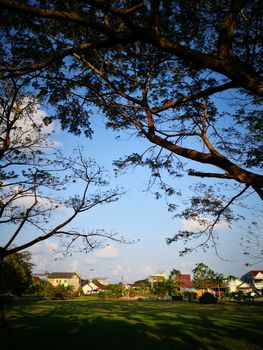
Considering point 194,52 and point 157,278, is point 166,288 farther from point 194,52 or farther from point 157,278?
point 194,52

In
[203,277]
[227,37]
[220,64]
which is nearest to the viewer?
[220,64]

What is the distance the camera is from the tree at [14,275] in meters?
33.3

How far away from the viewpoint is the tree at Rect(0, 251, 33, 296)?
33.3 metres

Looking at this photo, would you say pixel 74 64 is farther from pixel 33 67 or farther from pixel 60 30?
pixel 33 67

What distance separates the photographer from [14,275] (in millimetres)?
34250

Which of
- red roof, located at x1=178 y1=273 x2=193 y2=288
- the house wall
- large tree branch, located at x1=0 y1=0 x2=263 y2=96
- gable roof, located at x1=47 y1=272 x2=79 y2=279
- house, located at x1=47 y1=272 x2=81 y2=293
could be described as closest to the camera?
large tree branch, located at x1=0 y1=0 x2=263 y2=96

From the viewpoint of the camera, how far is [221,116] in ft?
31.0

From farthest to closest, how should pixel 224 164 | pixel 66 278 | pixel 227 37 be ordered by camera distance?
pixel 66 278, pixel 224 164, pixel 227 37

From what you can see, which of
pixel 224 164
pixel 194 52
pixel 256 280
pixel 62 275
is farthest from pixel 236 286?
pixel 194 52

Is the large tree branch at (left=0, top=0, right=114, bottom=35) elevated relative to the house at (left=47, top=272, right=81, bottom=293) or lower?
elevated

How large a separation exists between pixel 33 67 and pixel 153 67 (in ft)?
15.1

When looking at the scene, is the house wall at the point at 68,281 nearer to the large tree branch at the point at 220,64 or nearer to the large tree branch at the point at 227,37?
the large tree branch at the point at 220,64

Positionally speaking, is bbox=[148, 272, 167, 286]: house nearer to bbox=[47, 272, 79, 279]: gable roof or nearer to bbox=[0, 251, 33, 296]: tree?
bbox=[47, 272, 79, 279]: gable roof

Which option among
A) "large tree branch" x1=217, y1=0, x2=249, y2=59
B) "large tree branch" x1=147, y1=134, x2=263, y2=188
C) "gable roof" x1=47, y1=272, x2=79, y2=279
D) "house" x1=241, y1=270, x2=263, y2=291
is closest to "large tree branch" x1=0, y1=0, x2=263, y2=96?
"large tree branch" x1=217, y1=0, x2=249, y2=59
